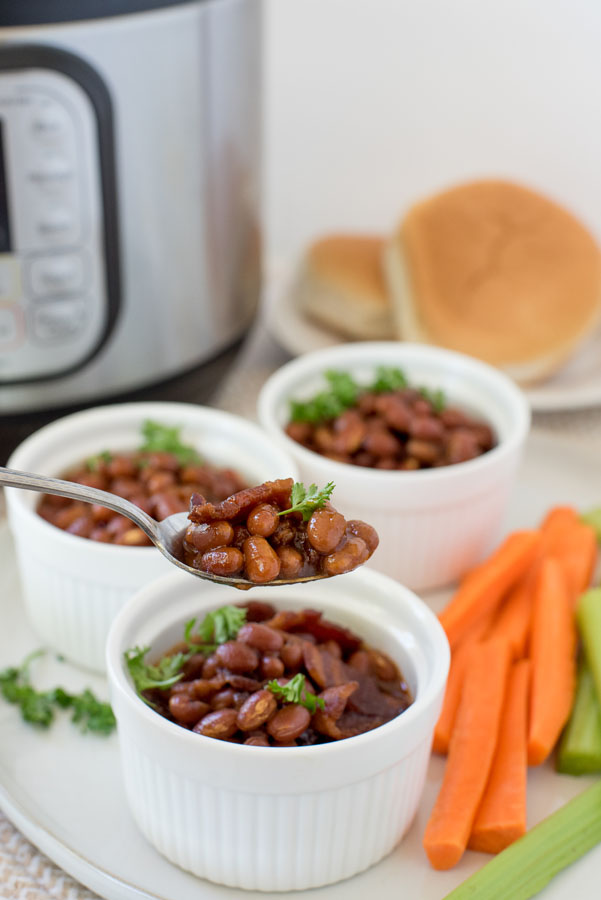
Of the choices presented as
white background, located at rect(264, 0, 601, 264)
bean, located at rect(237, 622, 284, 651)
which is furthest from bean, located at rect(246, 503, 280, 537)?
white background, located at rect(264, 0, 601, 264)

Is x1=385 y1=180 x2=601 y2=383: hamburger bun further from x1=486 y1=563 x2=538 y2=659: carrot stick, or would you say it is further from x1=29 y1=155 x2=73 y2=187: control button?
x1=29 y1=155 x2=73 y2=187: control button

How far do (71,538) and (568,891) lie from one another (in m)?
0.51

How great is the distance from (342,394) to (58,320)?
0.34 m

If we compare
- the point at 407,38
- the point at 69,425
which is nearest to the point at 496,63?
the point at 407,38

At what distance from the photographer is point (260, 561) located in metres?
0.77

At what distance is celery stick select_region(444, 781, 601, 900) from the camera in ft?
2.56

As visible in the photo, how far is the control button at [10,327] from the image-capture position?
115cm

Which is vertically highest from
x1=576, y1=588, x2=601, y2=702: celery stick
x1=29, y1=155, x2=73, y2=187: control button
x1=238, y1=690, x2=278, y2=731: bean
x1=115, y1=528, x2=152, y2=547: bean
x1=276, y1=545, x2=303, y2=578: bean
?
x1=29, y1=155, x2=73, y2=187: control button

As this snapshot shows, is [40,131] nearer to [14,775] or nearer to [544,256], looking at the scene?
[14,775]

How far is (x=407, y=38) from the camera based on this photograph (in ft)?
6.19

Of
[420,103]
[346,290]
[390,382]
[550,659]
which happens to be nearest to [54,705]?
[550,659]

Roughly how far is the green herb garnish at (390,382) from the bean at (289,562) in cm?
53

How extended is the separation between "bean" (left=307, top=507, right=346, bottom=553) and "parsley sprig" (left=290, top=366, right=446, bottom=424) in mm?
463

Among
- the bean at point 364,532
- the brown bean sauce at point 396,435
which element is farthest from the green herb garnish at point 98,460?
the bean at point 364,532
